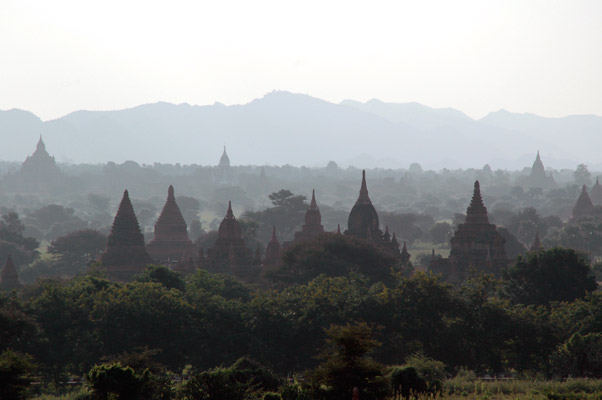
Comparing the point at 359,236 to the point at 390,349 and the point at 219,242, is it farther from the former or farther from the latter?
the point at 390,349

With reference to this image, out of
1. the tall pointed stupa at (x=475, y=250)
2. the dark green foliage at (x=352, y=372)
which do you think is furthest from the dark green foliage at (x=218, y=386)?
the tall pointed stupa at (x=475, y=250)

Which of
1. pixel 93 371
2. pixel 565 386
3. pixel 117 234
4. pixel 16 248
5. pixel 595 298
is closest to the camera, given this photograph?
pixel 93 371

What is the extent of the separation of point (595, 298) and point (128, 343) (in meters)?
19.0

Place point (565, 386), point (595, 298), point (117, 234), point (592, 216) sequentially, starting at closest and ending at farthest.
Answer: point (565, 386) → point (595, 298) → point (117, 234) → point (592, 216)

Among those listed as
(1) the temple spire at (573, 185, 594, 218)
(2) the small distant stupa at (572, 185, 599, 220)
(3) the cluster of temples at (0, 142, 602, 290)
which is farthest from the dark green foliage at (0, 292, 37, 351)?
(1) the temple spire at (573, 185, 594, 218)

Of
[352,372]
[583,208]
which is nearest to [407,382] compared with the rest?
[352,372]

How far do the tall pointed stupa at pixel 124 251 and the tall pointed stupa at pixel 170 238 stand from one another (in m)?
7.88

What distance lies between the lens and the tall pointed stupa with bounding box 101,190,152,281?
2307 inches

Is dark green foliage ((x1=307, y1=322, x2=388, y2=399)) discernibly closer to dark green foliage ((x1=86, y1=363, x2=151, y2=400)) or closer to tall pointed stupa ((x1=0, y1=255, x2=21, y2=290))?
dark green foliage ((x1=86, y1=363, x2=151, y2=400))

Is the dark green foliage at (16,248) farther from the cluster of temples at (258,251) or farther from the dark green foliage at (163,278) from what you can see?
the dark green foliage at (163,278)

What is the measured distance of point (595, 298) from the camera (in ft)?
127

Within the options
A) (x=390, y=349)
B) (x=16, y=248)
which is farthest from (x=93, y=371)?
(x=16, y=248)

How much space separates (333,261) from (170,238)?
767 inches

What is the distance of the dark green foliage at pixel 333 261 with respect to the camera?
53.9 m
